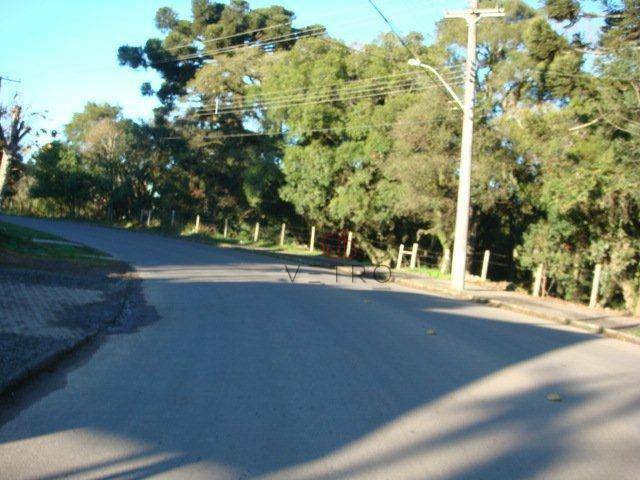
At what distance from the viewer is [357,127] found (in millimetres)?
36781

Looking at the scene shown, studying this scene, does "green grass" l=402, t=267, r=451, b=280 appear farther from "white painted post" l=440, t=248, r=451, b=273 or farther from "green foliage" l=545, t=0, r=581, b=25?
"green foliage" l=545, t=0, r=581, b=25

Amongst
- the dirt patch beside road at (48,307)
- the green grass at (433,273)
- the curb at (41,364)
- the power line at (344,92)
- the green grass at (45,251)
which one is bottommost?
the curb at (41,364)

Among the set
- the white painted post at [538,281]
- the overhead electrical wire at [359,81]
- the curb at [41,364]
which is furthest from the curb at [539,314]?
the overhead electrical wire at [359,81]

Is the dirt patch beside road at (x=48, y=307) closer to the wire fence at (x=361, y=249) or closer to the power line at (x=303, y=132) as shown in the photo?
the wire fence at (x=361, y=249)

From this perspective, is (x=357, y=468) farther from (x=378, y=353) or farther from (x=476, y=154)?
(x=476, y=154)

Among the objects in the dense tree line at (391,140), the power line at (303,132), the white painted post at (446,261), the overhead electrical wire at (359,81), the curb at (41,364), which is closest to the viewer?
the curb at (41,364)

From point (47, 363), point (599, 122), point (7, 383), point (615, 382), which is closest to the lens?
point (7, 383)

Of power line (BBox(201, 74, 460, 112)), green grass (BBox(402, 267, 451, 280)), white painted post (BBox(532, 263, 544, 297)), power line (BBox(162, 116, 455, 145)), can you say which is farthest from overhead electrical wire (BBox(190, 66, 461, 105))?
white painted post (BBox(532, 263, 544, 297))

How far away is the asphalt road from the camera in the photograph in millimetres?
5770

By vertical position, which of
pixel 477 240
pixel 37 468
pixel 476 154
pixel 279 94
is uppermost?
pixel 279 94

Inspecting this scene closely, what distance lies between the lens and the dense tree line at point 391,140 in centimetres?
2186

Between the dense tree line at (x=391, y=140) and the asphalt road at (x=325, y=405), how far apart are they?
33.3 ft

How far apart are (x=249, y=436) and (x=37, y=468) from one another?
66.9 inches

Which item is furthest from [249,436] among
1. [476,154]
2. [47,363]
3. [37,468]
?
[476,154]
